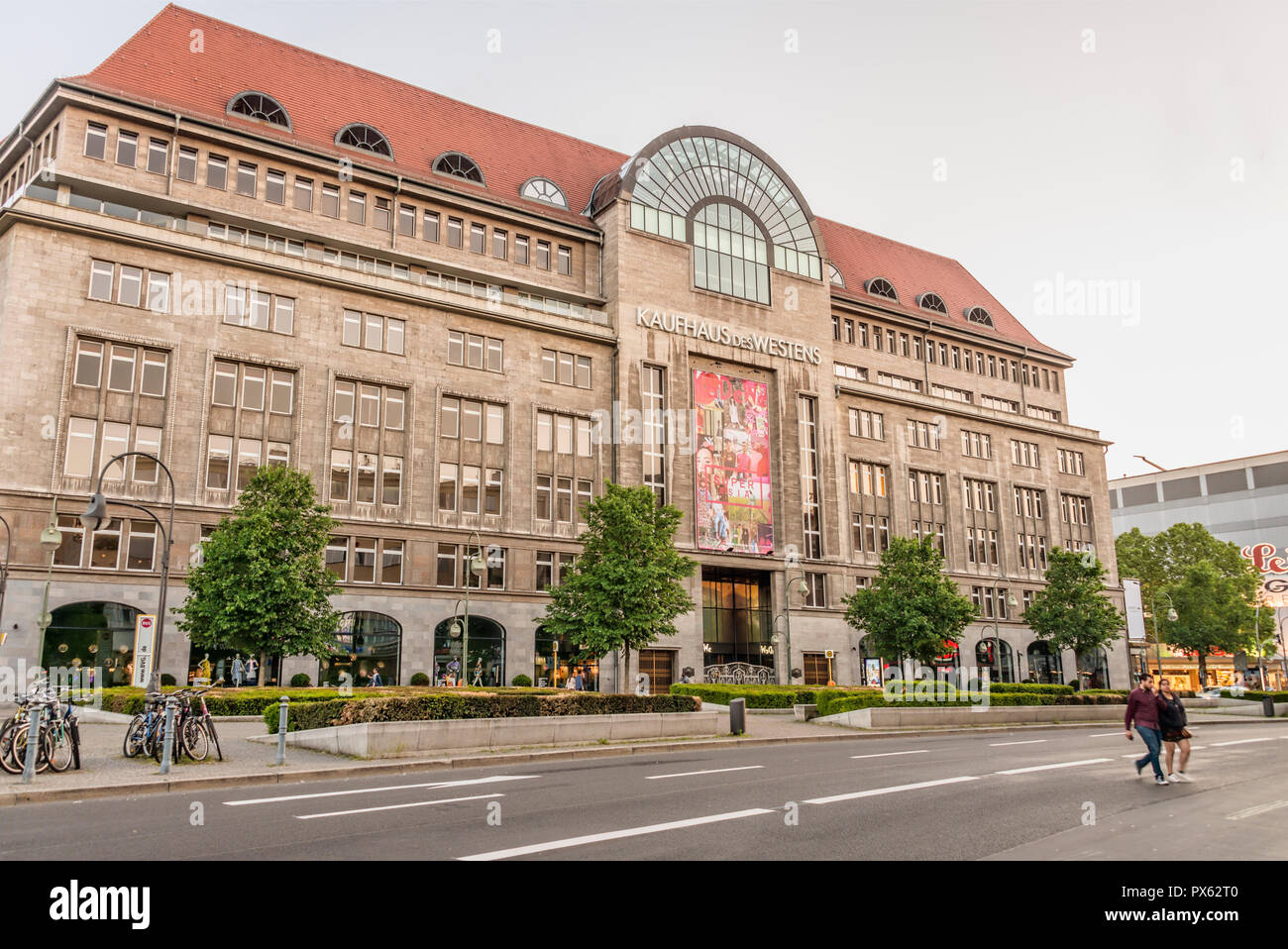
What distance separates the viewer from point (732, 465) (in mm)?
55688

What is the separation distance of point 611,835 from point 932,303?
225ft

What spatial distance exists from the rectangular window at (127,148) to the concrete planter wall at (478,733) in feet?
103

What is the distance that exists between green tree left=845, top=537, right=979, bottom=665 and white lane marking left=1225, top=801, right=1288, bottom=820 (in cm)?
3235

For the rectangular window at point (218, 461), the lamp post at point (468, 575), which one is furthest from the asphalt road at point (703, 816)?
the rectangular window at point (218, 461)

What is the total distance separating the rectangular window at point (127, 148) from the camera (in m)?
41.8

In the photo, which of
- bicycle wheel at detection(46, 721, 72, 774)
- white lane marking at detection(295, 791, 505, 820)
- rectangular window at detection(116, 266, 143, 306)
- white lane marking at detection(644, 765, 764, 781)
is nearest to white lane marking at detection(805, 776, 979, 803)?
white lane marking at detection(644, 765, 764, 781)

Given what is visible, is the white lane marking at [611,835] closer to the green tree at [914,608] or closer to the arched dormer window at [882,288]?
the green tree at [914,608]

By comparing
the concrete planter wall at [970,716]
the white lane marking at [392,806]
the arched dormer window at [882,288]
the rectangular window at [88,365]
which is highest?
the arched dormer window at [882,288]

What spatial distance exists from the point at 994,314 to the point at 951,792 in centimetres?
7078

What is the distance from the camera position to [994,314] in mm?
78750

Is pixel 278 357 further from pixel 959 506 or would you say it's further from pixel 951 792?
pixel 959 506

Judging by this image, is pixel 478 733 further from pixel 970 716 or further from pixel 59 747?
pixel 970 716
